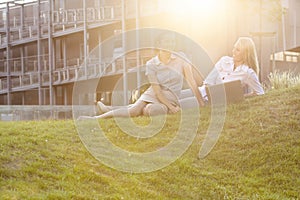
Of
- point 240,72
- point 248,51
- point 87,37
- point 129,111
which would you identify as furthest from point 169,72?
point 87,37

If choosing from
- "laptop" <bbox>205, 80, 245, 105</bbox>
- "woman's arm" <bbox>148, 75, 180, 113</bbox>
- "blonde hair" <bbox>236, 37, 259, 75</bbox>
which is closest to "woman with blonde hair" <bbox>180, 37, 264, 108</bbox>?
"blonde hair" <bbox>236, 37, 259, 75</bbox>

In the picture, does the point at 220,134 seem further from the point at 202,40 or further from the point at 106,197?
the point at 202,40

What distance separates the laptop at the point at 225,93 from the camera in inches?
360

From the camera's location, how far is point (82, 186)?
20.9 ft

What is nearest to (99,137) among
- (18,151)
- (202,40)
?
(18,151)

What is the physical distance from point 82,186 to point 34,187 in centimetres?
53

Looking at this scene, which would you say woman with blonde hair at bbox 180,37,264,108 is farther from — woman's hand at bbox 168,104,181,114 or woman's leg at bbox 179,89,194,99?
woman's hand at bbox 168,104,181,114

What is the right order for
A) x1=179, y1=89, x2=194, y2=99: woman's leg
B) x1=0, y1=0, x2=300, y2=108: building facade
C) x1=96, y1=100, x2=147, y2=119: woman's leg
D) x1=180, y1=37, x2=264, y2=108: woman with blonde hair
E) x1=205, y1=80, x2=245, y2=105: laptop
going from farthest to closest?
x1=0, y1=0, x2=300, y2=108: building facade → x1=179, y1=89, x2=194, y2=99: woman's leg → x1=180, y1=37, x2=264, y2=108: woman with blonde hair → x1=205, y1=80, x2=245, y2=105: laptop → x1=96, y1=100, x2=147, y2=119: woman's leg

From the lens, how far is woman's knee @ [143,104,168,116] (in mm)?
8773

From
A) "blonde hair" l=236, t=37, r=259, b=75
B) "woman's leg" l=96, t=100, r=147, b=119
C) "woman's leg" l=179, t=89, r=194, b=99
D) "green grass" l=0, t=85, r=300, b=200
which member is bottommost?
"green grass" l=0, t=85, r=300, b=200

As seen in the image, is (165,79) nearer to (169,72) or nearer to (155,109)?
(169,72)

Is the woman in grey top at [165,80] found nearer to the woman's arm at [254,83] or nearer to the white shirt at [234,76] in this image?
the white shirt at [234,76]

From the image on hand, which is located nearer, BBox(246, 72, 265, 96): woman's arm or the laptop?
the laptop

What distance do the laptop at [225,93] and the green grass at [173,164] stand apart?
0.18 m
